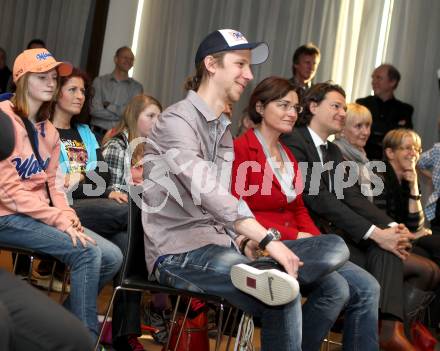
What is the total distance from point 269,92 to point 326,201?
0.61 meters

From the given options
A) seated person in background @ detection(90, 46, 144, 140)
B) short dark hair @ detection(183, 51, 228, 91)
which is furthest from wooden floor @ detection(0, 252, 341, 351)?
seated person in background @ detection(90, 46, 144, 140)

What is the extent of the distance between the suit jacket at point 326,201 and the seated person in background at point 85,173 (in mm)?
874

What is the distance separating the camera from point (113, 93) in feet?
24.0

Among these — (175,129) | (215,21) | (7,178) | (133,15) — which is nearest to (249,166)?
(175,129)

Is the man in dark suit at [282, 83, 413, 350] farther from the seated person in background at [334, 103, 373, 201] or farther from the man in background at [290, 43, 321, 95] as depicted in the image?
the man in background at [290, 43, 321, 95]

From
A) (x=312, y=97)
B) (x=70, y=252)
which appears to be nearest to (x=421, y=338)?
(x=312, y=97)

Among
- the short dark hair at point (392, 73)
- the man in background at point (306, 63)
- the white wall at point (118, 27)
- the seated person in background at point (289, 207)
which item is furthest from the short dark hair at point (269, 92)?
the white wall at point (118, 27)

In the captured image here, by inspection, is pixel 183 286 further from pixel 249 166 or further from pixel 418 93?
pixel 418 93

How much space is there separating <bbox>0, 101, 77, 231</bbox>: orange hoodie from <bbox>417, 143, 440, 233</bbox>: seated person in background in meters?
2.54

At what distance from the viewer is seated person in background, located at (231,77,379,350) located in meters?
3.03

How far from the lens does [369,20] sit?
6.97m

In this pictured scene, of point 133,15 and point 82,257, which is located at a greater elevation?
point 133,15

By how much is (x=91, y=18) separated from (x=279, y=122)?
5317mm

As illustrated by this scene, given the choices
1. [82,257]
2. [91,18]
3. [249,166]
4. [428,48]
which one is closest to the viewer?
[82,257]
